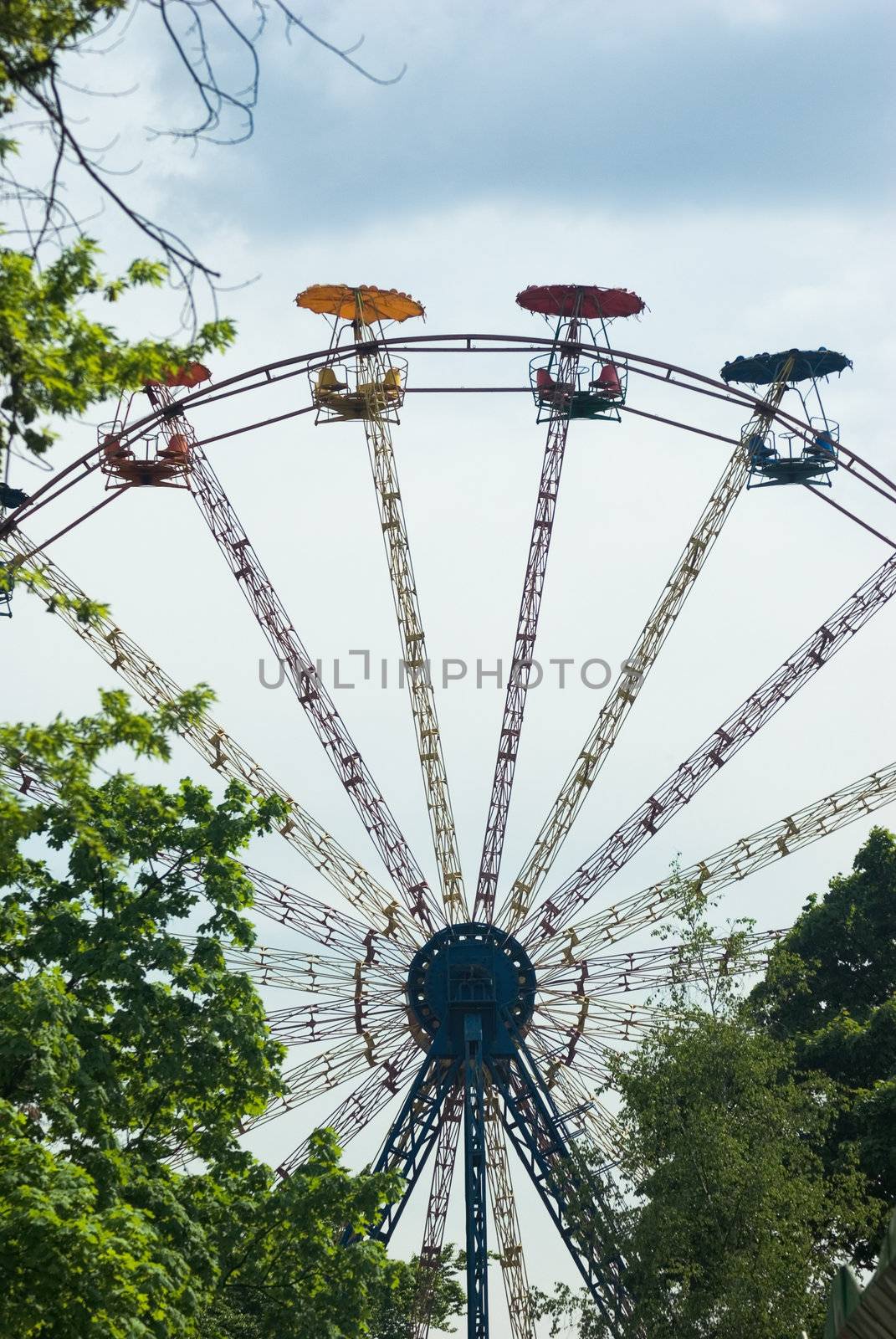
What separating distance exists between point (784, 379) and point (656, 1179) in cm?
1932

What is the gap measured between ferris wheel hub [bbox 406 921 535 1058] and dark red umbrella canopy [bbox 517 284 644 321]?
13.3m

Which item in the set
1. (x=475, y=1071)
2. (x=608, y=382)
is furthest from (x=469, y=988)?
(x=608, y=382)

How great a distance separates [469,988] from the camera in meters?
36.1

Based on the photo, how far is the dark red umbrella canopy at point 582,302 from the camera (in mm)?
39844

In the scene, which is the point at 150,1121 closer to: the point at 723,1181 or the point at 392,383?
the point at 723,1181

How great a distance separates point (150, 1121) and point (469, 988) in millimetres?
13239

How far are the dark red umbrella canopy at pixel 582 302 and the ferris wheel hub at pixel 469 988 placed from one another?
13.3 metres

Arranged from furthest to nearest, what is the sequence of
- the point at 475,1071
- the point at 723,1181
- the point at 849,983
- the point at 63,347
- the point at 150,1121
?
the point at 849,983, the point at 475,1071, the point at 723,1181, the point at 150,1121, the point at 63,347

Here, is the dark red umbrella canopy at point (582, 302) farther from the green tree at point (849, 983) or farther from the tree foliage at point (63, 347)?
the tree foliage at point (63, 347)

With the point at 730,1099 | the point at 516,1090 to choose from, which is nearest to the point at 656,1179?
the point at 730,1099

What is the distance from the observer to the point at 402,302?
39.6 m

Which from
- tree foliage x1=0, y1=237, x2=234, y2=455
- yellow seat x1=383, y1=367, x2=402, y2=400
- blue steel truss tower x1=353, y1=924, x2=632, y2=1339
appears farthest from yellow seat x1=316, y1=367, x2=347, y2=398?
tree foliage x1=0, y1=237, x2=234, y2=455

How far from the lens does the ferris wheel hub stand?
36062mm

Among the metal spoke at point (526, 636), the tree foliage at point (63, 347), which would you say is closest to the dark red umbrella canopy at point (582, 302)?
the metal spoke at point (526, 636)
